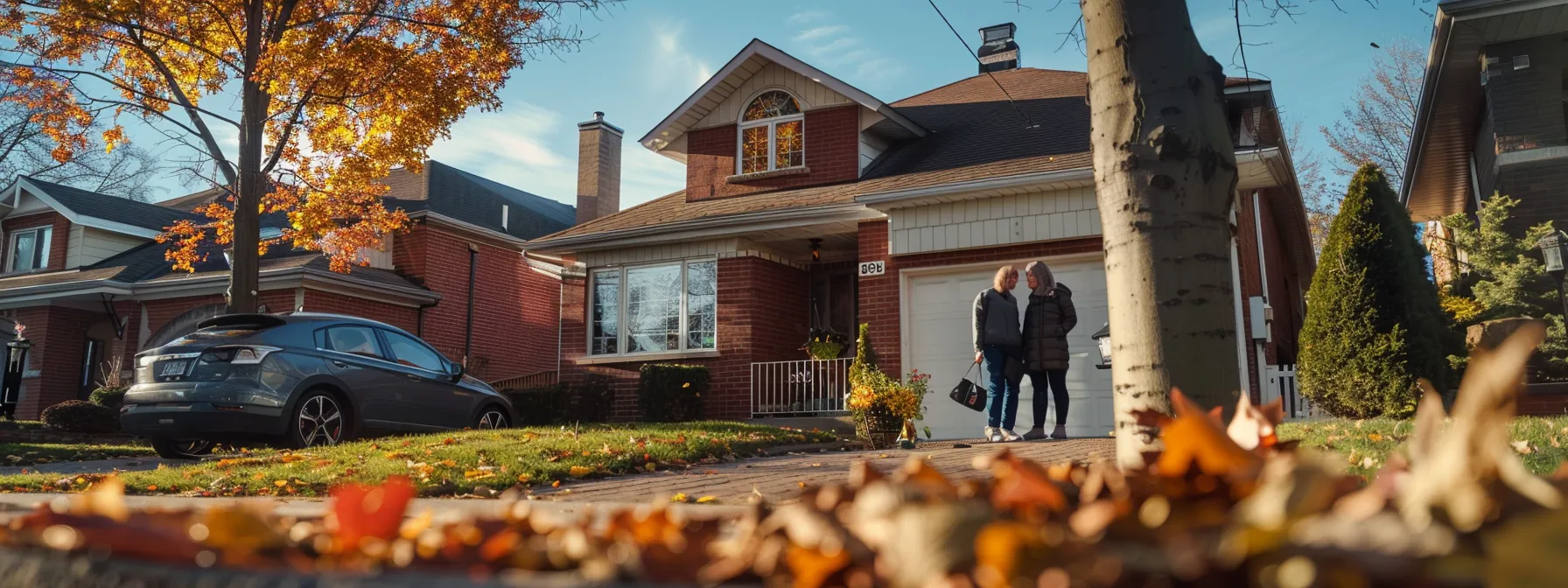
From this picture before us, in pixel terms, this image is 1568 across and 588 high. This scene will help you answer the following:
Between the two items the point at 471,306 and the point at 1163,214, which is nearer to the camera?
the point at 1163,214

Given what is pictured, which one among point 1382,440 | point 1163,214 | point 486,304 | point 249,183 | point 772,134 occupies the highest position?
point 772,134

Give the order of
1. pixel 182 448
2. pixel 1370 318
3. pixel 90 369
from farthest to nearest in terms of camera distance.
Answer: pixel 90 369
pixel 182 448
pixel 1370 318

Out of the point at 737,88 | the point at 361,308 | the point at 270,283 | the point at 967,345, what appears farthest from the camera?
the point at 361,308

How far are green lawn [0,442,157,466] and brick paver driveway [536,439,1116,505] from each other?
22.8 ft

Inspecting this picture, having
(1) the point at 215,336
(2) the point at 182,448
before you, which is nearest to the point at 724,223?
(1) the point at 215,336

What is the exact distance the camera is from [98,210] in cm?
2447

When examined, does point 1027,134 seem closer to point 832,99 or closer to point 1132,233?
point 832,99

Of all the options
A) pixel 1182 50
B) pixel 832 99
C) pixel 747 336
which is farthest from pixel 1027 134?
pixel 1182 50

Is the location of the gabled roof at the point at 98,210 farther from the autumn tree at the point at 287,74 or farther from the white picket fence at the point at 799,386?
the white picket fence at the point at 799,386

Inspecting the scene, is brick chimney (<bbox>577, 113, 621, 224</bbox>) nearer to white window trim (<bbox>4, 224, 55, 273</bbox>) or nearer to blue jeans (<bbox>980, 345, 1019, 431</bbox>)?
white window trim (<bbox>4, 224, 55, 273</bbox>)

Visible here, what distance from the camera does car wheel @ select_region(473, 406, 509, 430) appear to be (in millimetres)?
12289

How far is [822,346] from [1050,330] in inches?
208

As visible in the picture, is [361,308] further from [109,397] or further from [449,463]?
[449,463]

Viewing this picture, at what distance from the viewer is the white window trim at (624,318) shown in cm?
Answer: 1524
